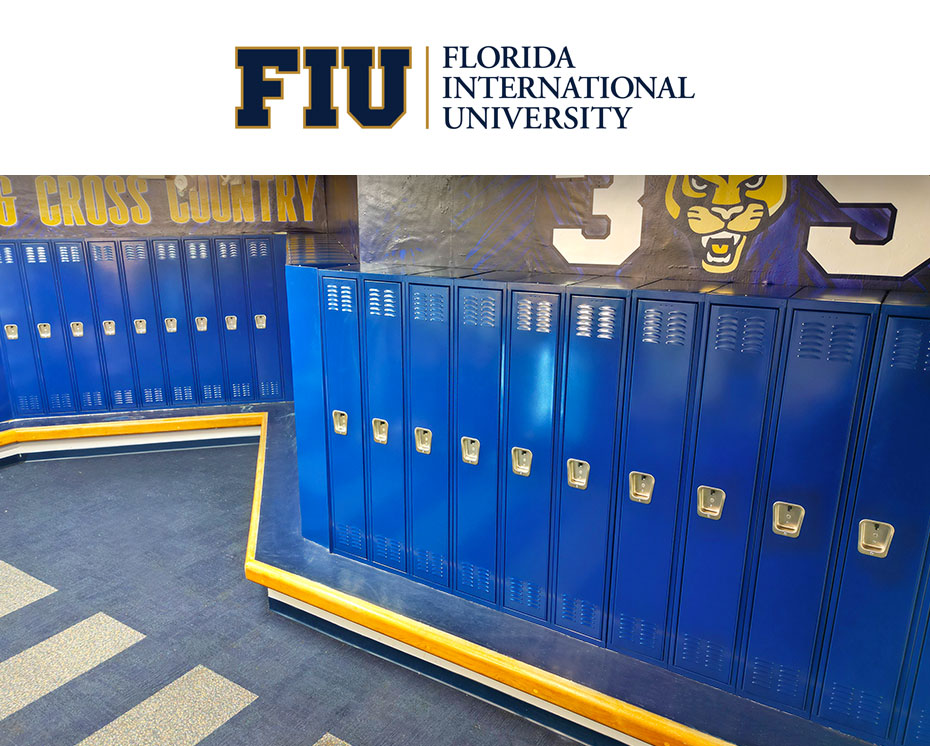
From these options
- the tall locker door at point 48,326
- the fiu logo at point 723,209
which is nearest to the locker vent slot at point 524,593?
the fiu logo at point 723,209

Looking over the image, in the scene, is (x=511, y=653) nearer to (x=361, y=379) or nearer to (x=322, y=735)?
(x=322, y=735)

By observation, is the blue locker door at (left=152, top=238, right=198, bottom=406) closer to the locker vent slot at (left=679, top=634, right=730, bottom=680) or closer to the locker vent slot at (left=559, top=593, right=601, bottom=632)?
the locker vent slot at (left=559, top=593, right=601, bottom=632)

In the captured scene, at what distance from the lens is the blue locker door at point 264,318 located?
6.17 metres

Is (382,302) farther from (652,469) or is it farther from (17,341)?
(17,341)

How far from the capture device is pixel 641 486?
2729 millimetres

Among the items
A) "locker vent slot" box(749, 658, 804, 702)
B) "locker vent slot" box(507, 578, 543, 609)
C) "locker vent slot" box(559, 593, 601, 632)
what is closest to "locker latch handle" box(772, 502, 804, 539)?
"locker vent slot" box(749, 658, 804, 702)

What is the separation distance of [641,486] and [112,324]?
5.33 metres

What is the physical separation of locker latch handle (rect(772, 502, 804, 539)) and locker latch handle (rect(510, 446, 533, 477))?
3.46 ft

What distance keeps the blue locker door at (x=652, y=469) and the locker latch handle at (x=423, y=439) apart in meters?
0.99
